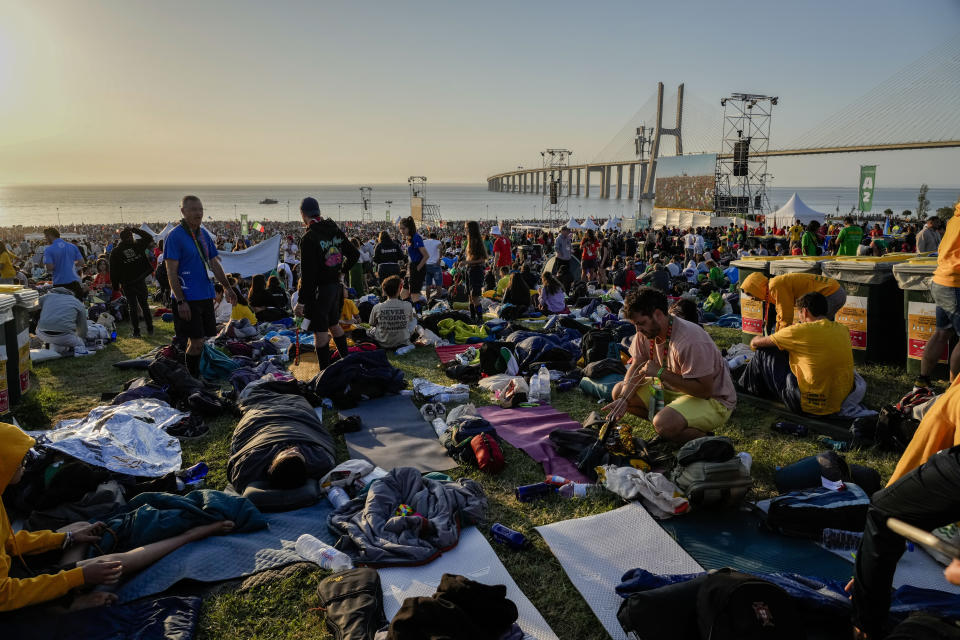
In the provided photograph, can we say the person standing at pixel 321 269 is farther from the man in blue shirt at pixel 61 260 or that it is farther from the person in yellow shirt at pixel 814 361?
the man in blue shirt at pixel 61 260

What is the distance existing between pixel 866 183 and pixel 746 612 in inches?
Answer: 1101

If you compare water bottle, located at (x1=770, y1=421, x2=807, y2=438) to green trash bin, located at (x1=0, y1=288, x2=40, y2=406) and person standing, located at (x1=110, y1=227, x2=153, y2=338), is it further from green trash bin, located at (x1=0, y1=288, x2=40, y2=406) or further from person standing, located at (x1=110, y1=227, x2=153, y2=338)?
person standing, located at (x1=110, y1=227, x2=153, y2=338)

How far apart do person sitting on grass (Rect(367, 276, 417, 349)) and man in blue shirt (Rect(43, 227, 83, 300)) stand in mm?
5326

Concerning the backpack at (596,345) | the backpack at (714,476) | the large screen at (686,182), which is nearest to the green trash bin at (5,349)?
the backpack at (714,476)

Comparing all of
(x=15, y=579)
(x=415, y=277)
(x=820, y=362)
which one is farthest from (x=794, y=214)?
(x=15, y=579)

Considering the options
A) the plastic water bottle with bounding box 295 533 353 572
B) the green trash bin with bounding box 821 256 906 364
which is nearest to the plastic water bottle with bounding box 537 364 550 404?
the plastic water bottle with bounding box 295 533 353 572

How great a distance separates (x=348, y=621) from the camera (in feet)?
7.81

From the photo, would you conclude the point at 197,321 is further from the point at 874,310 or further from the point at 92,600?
the point at 874,310

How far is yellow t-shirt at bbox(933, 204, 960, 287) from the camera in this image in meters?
4.55

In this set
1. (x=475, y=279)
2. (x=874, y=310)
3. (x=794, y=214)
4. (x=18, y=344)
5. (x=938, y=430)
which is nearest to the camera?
(x=938, y=430)

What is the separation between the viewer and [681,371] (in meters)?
4.12

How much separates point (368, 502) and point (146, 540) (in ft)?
3.80

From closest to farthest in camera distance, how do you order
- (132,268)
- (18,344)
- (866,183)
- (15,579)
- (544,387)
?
(15,579)
(18,344)
(544,387)
(132,268)
(866,183)

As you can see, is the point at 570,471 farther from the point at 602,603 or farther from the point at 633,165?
the point at 633,165
